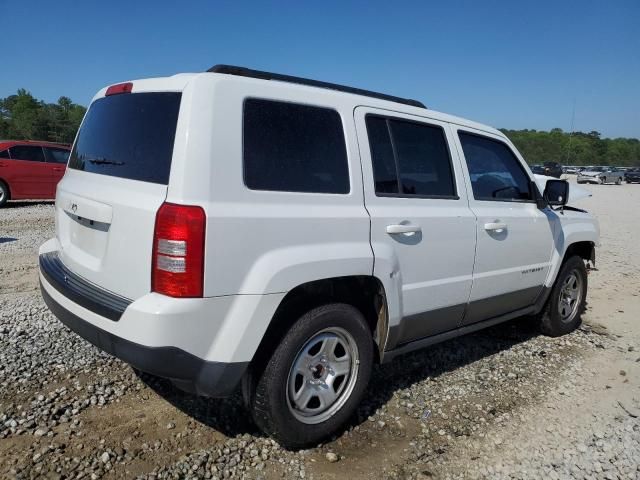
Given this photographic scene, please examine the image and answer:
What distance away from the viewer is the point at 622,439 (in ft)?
10.2

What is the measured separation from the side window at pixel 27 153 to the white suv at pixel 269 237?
36.0ft

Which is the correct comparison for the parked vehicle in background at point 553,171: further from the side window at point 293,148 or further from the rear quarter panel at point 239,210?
the rear quarter panel at point 239,210

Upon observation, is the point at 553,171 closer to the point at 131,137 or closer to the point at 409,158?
the point at 409,158

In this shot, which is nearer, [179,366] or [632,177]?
[179,366]

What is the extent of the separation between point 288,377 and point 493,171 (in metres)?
2.45

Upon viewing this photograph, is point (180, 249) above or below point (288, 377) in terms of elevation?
above

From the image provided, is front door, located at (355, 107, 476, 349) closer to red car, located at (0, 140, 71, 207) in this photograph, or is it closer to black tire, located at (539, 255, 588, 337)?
black tire, located at (539, 255, 588, 337)

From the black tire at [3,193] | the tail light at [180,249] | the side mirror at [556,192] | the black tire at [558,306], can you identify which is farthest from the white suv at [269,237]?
A: the black tire at [3,193]

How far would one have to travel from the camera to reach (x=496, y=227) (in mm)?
3701

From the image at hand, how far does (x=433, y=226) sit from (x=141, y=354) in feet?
6.36

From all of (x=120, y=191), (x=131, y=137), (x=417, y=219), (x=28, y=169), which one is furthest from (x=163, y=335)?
(x=28, y=169)

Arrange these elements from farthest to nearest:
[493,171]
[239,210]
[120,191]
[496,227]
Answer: [493,171] < [496,227] < [120,191] < [239,210]

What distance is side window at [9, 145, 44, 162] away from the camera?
12461mm

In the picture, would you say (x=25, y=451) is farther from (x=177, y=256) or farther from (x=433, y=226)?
(x=433, y=226)
